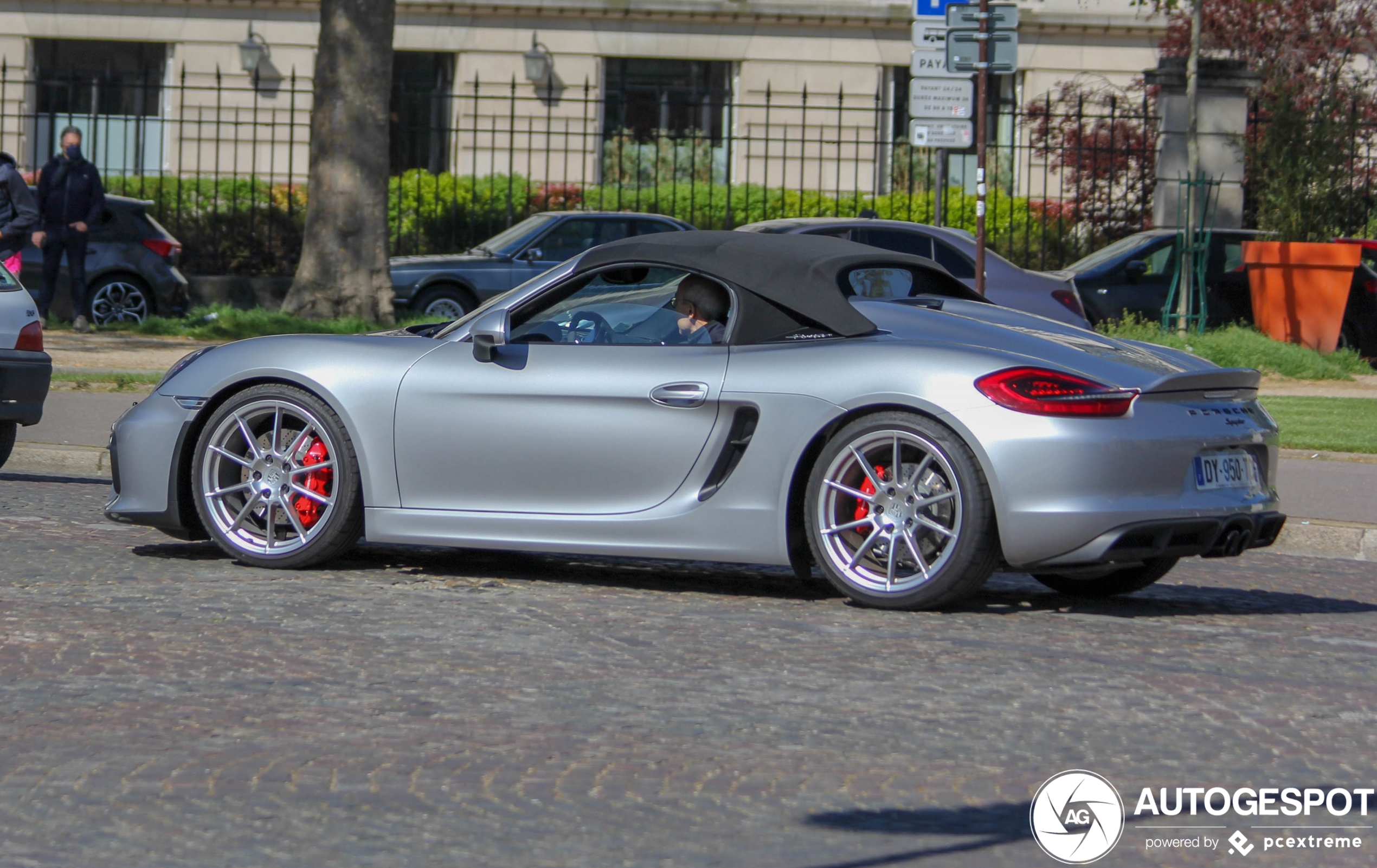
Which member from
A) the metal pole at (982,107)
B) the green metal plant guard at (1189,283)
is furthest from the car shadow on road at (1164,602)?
the green metal plant guard at (1189,283)

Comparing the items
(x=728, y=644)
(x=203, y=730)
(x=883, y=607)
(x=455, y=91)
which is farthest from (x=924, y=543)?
(x=455, y=91)

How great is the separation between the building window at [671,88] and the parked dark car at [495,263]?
1446cm

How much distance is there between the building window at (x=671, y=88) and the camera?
112ft

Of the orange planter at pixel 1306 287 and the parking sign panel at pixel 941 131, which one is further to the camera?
the orange planter at pixel 1306 287

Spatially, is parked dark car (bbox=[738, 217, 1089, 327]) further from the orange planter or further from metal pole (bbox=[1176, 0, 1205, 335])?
the orange planter

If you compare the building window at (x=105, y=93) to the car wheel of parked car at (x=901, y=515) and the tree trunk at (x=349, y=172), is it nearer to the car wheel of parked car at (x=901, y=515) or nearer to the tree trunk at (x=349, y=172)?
the tree trunk at (x=349, y=172)

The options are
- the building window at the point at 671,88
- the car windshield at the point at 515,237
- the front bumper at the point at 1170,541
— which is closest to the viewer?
the front bumper at the point at 1170,541

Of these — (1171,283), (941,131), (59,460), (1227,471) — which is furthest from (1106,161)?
(1227,471)

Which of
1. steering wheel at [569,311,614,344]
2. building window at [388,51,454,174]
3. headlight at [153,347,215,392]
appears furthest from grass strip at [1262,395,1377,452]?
building window at [388,51,454,174]

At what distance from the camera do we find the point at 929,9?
55.9ft

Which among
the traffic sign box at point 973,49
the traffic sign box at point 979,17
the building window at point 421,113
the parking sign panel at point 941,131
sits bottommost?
the parking sign panel at point 941,131

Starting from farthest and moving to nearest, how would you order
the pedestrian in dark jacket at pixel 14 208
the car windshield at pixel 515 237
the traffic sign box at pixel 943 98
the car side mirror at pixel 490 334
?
the car windshield at pixel 515 237 < the pedestrian in dark jacket at pixel 14 208 < the traffic sign box at pixel 943 98 < the car side mirror at pixel 490 334

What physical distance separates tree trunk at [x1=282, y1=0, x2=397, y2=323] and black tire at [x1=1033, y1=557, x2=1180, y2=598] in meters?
11.8

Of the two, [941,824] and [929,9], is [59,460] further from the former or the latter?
[929,9]
